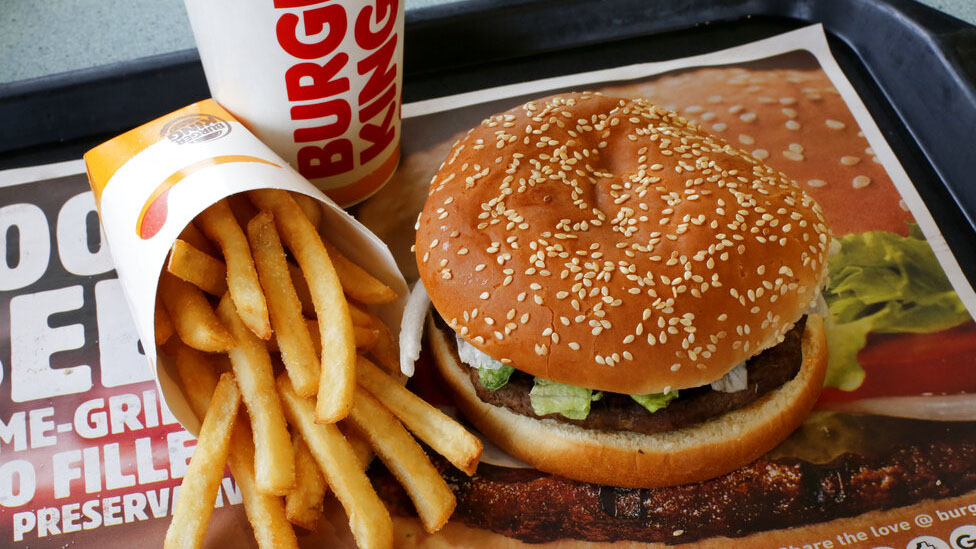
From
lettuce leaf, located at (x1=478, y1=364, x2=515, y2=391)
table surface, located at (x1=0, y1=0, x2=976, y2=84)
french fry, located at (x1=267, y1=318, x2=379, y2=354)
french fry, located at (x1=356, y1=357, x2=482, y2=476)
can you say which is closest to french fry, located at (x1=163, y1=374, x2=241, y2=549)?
french fry, located at (x1=267, y1=318, x2=379, y2=354)

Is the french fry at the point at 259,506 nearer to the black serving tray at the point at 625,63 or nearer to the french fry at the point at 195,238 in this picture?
the french fry at the point at 195,238

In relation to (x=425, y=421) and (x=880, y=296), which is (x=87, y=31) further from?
(x=880, y=296)

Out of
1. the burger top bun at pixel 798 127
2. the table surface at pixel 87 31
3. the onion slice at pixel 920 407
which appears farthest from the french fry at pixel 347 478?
the table surface at pixel 87 31

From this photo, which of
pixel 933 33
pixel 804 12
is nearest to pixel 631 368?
pixel 933 33

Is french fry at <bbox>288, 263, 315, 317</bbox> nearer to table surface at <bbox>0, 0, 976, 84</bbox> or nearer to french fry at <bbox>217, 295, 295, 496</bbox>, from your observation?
french fry at <bbox>217, 295, 295, 496</bbox>

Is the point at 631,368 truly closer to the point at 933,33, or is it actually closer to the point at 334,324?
the point at 334,324

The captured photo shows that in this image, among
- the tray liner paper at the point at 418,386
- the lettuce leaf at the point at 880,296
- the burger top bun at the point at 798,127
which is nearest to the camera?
the tray liner paper at the point at 418,386
